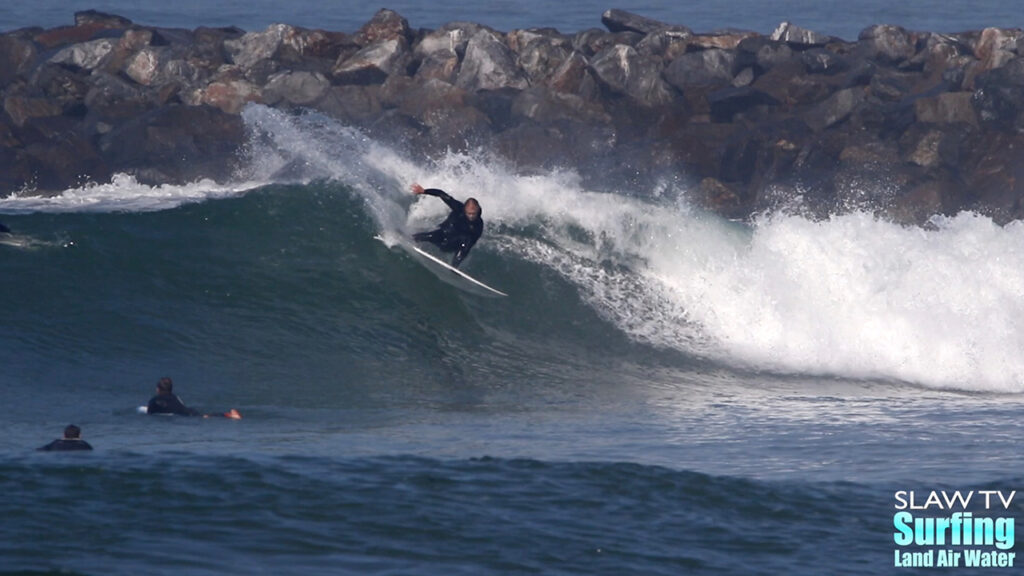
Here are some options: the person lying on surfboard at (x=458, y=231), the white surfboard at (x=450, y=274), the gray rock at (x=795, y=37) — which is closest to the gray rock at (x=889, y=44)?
→ the gray rock at (x=795, y=37)

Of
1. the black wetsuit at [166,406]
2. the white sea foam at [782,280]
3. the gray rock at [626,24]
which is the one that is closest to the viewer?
the black wetsuit at [166,406]

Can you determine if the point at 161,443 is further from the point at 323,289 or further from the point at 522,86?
the point at 522,86

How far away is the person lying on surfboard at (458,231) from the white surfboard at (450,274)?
136 mm

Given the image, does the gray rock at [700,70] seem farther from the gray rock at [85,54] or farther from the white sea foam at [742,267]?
the gray rock at [85,54]

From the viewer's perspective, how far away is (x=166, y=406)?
1062 cm

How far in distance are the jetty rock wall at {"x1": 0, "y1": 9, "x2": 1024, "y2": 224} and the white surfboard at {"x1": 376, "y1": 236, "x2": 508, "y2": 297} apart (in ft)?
32.2

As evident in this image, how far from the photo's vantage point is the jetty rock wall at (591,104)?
2431 cm

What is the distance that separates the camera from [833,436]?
10852mm

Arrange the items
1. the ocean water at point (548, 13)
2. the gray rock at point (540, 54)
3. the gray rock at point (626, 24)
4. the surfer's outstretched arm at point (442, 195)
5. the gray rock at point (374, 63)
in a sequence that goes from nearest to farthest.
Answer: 1. the surfer's outstretched arm at point (442, 195)
2. the gray rock at point (374, 63)
3. the gray rock at point (540, 54)
4. the gray rock at point (626, 24)
5. the ocean water at point (548, 13)

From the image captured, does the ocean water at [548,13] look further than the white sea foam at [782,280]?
Yes

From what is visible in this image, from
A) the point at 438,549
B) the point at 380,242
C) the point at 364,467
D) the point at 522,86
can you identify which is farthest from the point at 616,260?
the point at 522,86

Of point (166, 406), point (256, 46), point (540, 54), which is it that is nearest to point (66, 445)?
point (166, 406)

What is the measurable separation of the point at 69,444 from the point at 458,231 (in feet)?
19.8

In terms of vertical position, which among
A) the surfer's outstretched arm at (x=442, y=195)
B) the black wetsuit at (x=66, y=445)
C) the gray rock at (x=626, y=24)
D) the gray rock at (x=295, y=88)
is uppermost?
the gray rock at (x=626, y=24)
